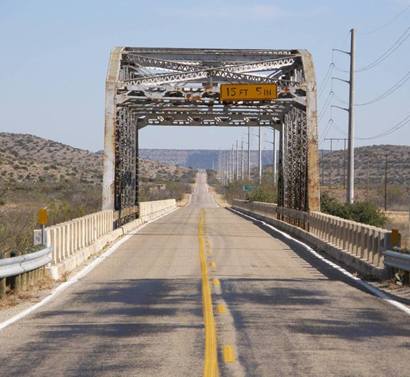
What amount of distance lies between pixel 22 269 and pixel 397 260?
7.65 meters

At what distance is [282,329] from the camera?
1318 centimetres

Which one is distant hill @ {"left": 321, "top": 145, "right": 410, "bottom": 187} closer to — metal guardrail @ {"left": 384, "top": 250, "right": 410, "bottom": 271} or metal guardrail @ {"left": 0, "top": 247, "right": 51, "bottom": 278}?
metal guardrail @ {"left": 384, "top": 250, "right": 410, "bottom": 271}

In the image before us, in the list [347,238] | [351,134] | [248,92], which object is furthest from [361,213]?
[347,238]

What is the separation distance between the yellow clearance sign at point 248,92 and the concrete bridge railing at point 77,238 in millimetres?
7053

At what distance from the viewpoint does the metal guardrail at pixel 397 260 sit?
18906 mm

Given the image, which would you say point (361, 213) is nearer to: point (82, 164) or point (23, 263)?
point (23, 263)

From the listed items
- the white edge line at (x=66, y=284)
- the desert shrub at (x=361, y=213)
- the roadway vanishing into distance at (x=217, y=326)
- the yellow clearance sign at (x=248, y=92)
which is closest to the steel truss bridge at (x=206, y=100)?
the yellow clearance sign at (x=248, y=92)

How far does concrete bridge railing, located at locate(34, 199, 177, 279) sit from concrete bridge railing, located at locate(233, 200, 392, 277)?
23.3 ft

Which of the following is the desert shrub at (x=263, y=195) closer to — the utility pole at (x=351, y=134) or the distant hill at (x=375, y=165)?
the utility pole at (x=351, y=134)

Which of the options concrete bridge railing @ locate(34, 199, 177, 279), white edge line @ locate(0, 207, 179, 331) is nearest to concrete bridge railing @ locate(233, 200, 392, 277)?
white edge line @ locate(0, 207, 179, 331)

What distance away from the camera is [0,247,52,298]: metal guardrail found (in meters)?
16.7

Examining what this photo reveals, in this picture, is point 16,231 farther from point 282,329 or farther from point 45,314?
point 282,329

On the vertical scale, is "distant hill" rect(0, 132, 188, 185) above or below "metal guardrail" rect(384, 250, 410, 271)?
above

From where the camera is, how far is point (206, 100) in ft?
136
